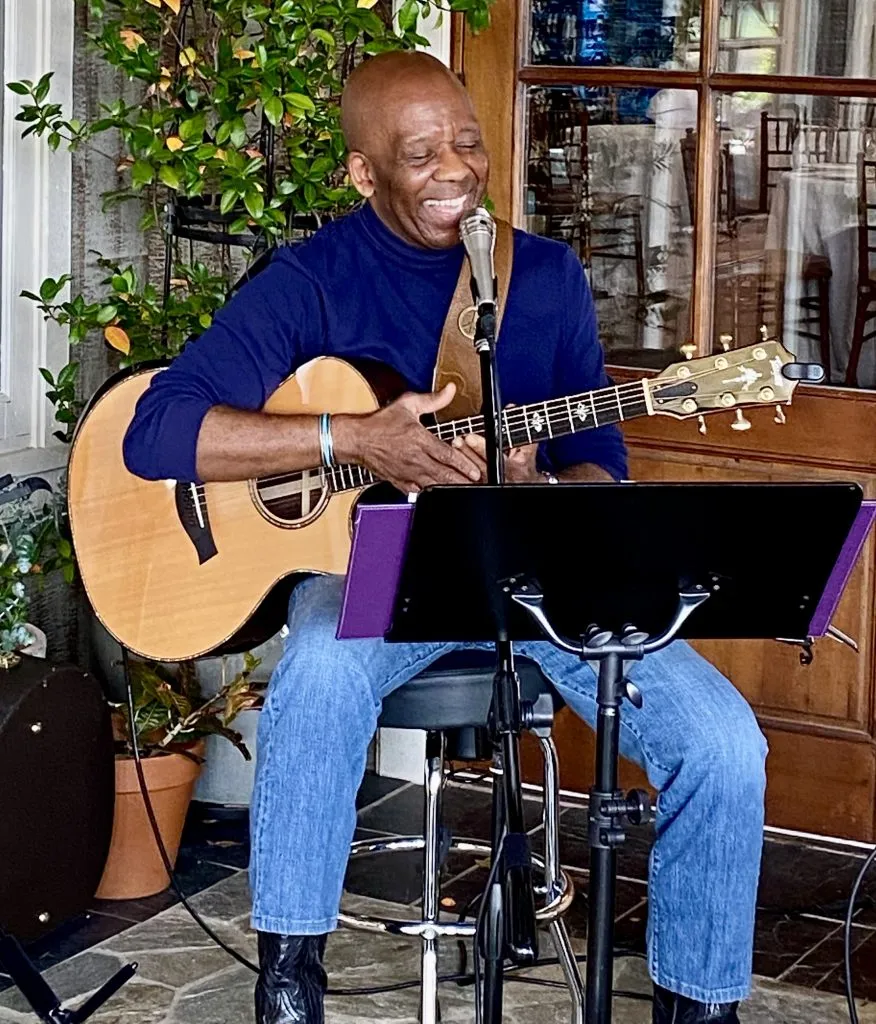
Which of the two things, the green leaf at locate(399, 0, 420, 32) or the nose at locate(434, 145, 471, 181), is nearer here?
the nose at locate(434, 145, 471, 181)

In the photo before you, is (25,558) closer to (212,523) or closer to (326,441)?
(212,523)

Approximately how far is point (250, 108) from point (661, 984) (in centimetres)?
159

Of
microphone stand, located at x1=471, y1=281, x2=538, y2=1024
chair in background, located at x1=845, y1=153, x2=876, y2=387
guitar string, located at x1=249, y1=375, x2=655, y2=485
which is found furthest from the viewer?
chair in background, located at x1=845, y1=153, x2=876, y2=387

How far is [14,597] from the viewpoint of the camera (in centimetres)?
282

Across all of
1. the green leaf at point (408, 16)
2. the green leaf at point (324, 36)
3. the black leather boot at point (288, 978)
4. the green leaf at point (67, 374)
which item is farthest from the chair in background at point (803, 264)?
the black leather boot at point (288, 978)

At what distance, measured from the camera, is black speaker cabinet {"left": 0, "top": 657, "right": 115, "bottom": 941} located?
2.69 meters

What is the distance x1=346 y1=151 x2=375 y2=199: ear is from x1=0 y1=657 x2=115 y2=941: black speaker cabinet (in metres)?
0.91

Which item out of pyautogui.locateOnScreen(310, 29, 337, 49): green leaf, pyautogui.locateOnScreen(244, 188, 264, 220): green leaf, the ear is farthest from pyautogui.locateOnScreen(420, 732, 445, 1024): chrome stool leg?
pyautogui.locateOnScreen(310, 29, 337, 49): green leaf

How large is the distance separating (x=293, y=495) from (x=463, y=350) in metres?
0.32

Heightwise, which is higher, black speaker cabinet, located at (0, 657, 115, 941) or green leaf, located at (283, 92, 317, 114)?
green leaf, located at (283, 92, 317, 114)

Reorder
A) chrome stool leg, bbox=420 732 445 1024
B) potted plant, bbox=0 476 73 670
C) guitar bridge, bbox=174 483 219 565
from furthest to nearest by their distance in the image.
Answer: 1. potted plant, bbox=0 476 73 670
2. guitar bridge, bbox=174 483 219 565
3. chrome stool leg, bbox=420 732 445 1024

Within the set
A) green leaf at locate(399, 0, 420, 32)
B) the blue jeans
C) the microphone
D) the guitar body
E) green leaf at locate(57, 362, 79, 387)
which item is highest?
green leaf at locate(399, 0, 420, 32)

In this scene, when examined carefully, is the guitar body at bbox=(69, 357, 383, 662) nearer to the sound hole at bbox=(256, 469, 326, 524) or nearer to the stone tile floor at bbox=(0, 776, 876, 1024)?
the sound hole at bbox=(256, 469, 326, 524)

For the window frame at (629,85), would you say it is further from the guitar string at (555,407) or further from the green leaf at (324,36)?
the guitar string at (555,407)
